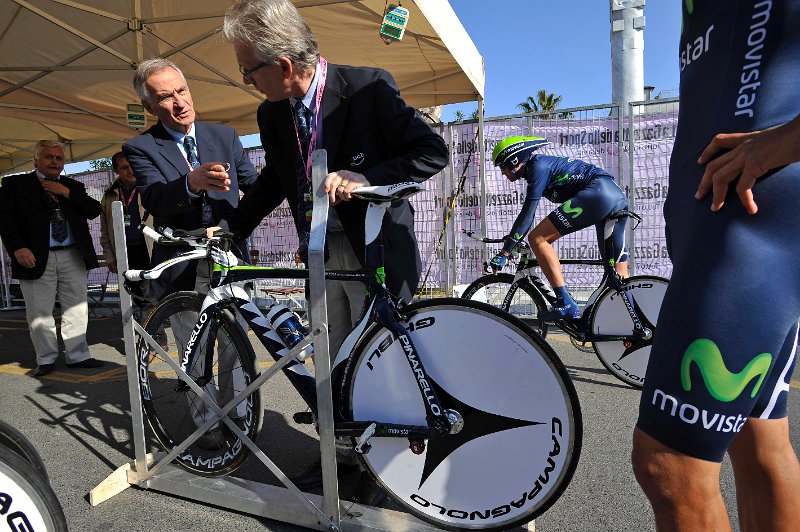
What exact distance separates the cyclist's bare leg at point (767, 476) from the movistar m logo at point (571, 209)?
8.71 ft

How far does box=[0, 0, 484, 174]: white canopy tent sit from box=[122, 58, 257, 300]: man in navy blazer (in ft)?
8.65

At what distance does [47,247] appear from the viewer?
178 inches

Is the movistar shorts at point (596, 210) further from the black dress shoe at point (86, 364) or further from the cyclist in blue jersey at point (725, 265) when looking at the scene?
the black dress shoe at point (86, 364)

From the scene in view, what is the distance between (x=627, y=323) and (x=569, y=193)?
110 cm

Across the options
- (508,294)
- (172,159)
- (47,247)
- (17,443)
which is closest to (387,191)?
(17,443)

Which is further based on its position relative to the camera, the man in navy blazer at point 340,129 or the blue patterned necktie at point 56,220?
the blue patterned necktie at point 56,220

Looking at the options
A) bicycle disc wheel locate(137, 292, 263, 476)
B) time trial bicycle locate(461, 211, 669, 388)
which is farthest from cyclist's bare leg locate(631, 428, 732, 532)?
time trial bicycle locate(461, 211, 669, 388)

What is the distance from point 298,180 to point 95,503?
1710mm

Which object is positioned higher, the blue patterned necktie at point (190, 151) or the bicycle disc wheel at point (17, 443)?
the blue patterned necktie at point (190, 151)

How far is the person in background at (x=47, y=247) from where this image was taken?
448 cm

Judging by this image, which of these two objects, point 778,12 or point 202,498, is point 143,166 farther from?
point 778,12

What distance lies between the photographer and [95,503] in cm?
217

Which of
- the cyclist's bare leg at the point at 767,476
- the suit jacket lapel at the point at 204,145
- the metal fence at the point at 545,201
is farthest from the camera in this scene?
the metal fence at the point at 545,201

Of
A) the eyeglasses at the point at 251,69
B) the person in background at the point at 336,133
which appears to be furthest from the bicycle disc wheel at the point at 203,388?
the eyeglasses at the point at 251,69
